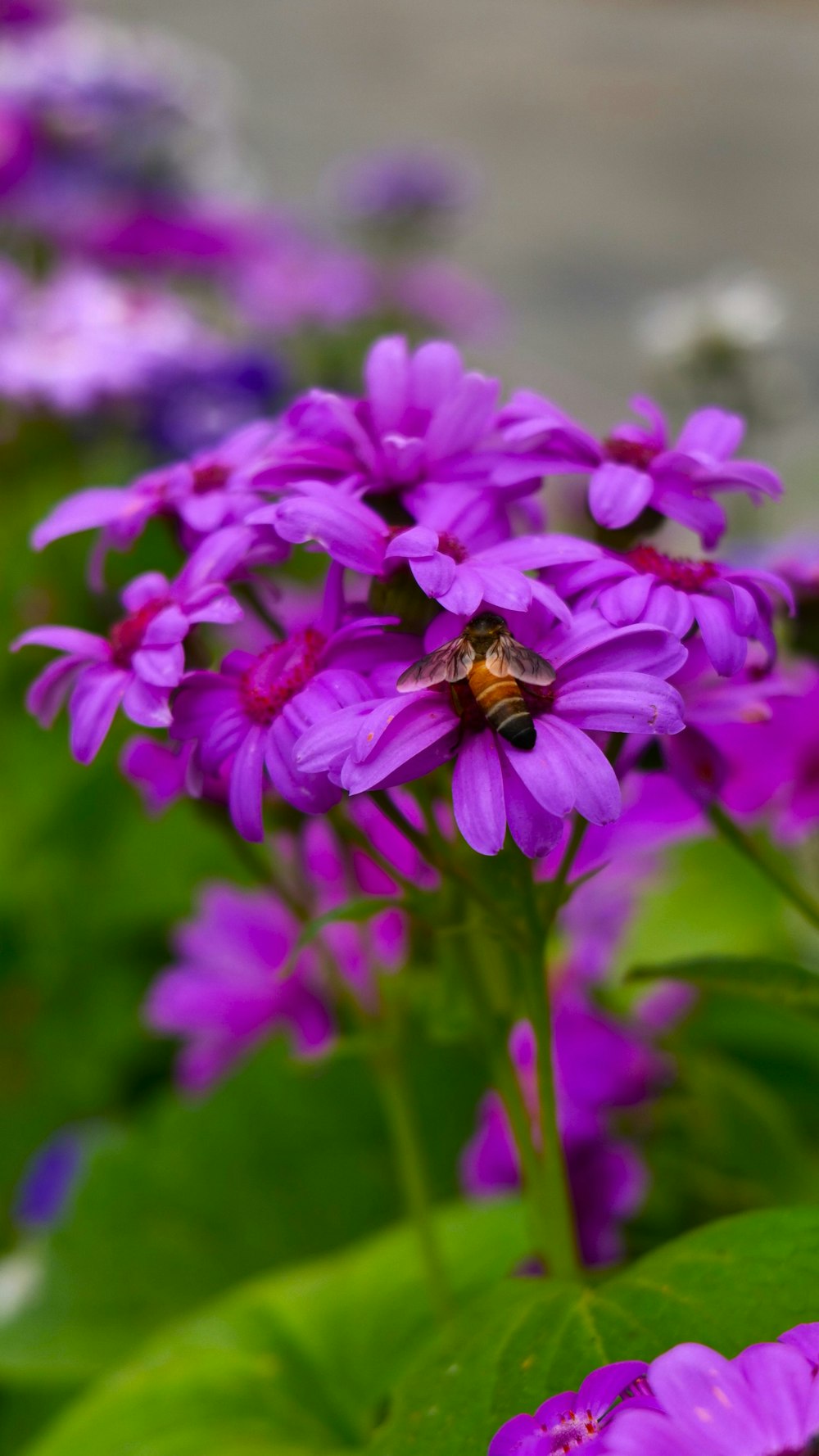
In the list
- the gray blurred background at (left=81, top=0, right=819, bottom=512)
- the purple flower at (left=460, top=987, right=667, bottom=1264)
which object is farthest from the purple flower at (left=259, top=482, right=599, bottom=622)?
the gray blurred background at (left=81, top=0, right=819, bottom=512)

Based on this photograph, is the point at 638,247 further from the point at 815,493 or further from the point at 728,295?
the point at 728,295

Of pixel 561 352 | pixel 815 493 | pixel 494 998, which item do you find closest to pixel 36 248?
pixel 815 493

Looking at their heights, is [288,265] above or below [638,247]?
above

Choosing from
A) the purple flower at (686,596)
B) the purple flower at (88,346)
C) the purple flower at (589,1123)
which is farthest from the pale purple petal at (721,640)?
the purple flower at (88,346)

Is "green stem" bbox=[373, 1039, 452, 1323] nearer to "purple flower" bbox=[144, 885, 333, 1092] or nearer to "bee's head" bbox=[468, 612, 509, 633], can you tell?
"purple flower" bbox=[144, 885, 333, 1092]

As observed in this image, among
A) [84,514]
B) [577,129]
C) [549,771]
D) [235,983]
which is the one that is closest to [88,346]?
[235,983]

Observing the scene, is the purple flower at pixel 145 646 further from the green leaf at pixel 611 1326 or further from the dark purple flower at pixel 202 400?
the dark purple flower at pixel 202 400
